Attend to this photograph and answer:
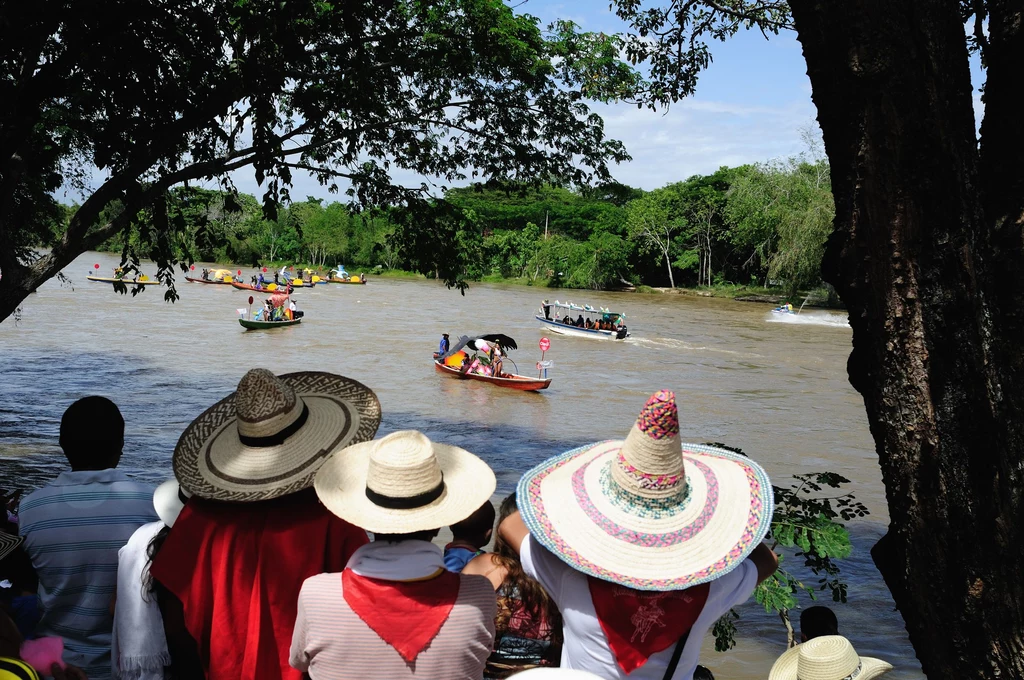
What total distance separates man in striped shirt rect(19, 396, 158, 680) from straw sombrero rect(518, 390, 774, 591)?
132cm

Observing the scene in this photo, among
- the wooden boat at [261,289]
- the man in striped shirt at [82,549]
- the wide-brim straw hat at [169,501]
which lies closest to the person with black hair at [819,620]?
the wide-brim straw hat at [169,501]

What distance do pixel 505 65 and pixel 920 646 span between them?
711 cm

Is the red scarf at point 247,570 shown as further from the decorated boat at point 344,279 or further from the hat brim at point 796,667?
the decorated boat at point 344,279

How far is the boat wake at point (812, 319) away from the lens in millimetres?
39688

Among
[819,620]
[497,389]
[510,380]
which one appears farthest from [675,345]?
[819,620]

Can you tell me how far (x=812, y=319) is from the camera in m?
41.5

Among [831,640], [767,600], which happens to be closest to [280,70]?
[767,600]

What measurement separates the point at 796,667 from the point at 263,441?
2.06 metres

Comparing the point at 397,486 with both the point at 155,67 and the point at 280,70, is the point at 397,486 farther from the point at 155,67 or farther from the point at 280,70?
the point at 155,67

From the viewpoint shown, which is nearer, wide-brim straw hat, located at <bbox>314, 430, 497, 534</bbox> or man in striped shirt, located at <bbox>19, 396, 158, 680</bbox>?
wide-brim straw hat, located at <bbox>314, 430, 497, 534</bbox>

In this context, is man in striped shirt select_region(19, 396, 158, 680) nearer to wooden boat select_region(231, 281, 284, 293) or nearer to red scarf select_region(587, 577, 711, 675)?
red scarf select_region(587, 577, 711, 675)

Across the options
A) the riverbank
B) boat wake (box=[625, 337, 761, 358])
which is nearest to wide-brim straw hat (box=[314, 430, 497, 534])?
boat wake (box=[625, 337, 761, 358])

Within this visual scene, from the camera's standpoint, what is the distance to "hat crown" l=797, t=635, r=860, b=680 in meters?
2.87

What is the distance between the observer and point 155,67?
22.3 ft
